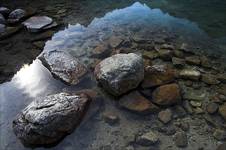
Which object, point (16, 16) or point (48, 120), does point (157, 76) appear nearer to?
point (48, 120)

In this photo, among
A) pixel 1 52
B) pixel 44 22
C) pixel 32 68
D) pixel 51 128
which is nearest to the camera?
pixel 51 128

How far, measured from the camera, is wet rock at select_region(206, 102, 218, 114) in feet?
14.8

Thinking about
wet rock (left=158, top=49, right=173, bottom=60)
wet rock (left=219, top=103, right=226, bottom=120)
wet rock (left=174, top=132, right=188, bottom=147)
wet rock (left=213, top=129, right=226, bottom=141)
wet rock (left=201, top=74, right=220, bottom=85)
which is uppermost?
wet rock (left=158, top=49, right=173, bottom=60)

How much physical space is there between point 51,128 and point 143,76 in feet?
6.81

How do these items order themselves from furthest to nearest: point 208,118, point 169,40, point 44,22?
point 44,22, point 169,40, point 208,118

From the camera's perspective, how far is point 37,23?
7.95 metres

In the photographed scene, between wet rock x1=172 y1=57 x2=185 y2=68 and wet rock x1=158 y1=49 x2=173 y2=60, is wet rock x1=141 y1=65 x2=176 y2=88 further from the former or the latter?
wet rock x1=158 y1=49 x2=173 y2=60

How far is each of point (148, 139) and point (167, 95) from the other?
1071mm

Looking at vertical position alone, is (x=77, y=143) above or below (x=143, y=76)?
below

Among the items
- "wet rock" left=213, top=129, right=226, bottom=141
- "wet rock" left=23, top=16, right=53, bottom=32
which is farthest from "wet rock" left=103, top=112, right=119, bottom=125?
"wet rock" left=23, top=16, right=53, bottom=32

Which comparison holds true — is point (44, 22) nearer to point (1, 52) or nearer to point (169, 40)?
point (1, 52)

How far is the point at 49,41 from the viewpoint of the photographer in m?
7.16

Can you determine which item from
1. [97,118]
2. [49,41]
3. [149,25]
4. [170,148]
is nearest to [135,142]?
[170,148]

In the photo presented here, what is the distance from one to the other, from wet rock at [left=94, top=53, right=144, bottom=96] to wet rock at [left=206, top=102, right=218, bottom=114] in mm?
1346
